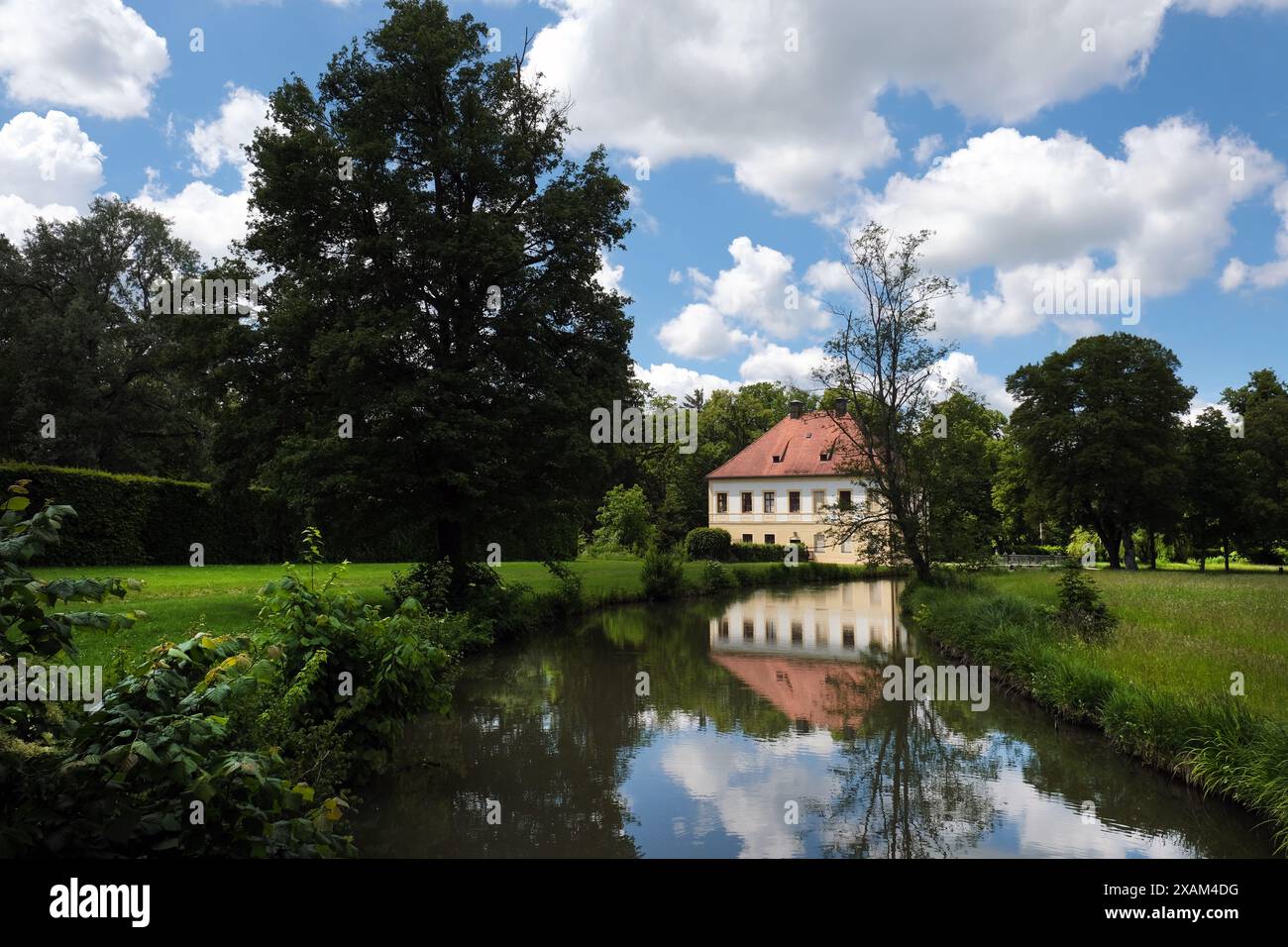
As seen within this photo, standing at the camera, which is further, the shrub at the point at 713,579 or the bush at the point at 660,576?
the shrub at the point at 713,579

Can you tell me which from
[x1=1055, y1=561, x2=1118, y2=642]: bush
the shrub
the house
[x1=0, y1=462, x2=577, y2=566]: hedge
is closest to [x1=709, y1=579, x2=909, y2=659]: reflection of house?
the shrub

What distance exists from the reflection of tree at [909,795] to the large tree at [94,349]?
29.7 metres

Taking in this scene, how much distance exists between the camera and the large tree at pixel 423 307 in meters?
15.0

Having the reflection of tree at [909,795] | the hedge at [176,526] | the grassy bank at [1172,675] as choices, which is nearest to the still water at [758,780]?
the reflection of tree at [909,795]

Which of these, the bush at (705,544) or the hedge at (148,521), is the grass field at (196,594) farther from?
the bush at (705,544)

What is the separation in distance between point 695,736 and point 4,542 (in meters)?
8.30

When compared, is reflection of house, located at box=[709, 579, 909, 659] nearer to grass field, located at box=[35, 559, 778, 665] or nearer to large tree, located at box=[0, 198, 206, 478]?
grass field, located at box=[35, 559, 778, 665]

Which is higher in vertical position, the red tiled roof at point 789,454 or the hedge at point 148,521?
the red tiled roof at point 789,454

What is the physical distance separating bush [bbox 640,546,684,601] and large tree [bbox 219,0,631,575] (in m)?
9.98

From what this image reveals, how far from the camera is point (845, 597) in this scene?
30500 millimetres

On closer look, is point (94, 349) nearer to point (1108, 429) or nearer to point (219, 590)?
point (219, 590)
